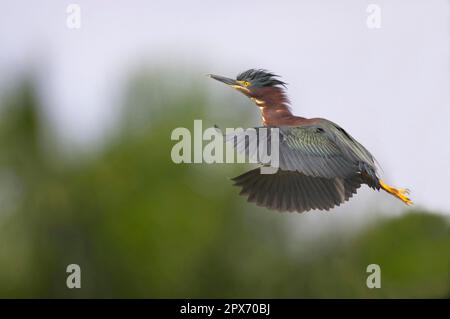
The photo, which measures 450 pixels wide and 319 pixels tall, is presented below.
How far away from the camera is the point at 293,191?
7426 mm

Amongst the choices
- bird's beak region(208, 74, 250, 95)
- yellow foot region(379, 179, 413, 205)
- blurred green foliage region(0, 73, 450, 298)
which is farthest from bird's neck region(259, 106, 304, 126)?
blurred green foliage region(0, 73, 450, 298)

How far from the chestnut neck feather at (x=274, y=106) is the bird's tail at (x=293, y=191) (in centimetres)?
42

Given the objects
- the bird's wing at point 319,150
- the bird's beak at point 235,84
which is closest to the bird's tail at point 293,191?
the bird's wing at point 319,150

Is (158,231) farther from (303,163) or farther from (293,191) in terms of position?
(303,163)

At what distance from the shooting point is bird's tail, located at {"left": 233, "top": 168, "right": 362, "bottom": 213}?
7.32 metres

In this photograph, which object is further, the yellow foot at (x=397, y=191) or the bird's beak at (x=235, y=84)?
the bird's beak at (x=235, y=84)

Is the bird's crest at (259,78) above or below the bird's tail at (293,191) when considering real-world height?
above

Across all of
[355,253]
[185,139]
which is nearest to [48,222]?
[355,253]

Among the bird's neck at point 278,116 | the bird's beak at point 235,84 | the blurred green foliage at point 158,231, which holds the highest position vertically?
the bird's beak at point 235,84

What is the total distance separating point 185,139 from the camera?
8961 millimetres

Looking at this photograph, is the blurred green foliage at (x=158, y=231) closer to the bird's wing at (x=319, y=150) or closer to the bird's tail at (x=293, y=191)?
the bird's tail at (x=293, y=191)

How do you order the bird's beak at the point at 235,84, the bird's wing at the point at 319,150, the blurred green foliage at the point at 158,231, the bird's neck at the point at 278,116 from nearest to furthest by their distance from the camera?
the bird's wing at the point at 319,150 → the bird's neck at the point at 278,116 → the bird's beak at the point at 235,84 → the blurred green foliage at the point at 158,231

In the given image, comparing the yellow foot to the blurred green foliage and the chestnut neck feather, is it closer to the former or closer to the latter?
the chestnut neck feather

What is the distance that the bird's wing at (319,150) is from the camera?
6.65m
